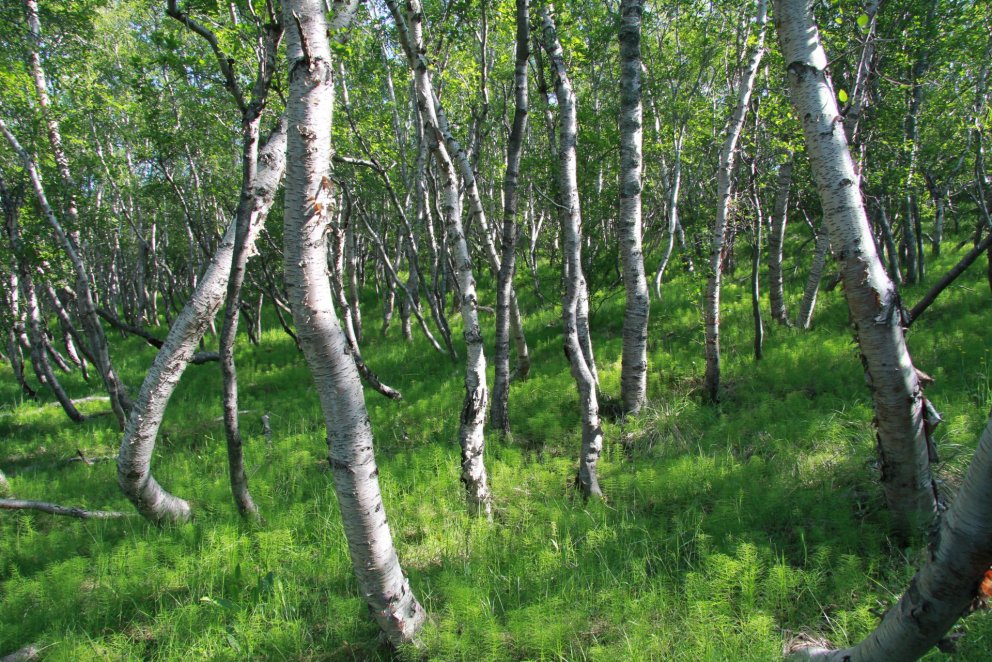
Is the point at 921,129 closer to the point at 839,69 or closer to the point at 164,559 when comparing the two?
the point at 839,69

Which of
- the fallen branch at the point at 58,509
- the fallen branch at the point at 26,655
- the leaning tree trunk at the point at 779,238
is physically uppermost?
the leaning tree trunk at the point at 779,238

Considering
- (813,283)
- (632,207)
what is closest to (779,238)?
(813,283)

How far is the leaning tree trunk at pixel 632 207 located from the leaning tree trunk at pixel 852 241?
2974 millimetres

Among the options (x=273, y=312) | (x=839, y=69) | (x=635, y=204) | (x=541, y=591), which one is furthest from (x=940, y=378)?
(x=273, y=312)

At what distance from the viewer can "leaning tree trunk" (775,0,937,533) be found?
3.17 metres

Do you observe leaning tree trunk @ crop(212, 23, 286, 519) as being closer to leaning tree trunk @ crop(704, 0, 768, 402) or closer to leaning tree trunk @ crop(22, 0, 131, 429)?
leaning tree trunk @ crop(22, 0, 131, 429)

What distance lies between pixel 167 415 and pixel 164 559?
19.7ft

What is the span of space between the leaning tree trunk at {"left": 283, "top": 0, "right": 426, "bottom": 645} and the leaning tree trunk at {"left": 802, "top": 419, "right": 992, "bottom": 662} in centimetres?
236

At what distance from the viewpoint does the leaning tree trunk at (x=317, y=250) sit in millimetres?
2584

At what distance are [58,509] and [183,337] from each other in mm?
2151

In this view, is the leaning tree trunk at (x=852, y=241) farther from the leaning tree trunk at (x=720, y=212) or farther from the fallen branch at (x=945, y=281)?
the leaning tree trunk at (x=720, y=212)

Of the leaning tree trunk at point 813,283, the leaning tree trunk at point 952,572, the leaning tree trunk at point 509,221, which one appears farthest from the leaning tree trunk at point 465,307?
the leaning tree trunk at point 813,283

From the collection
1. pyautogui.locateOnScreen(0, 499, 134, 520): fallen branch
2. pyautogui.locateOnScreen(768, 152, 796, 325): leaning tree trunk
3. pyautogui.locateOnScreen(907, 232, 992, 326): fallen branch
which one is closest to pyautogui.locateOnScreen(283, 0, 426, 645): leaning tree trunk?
pyautogui.locateOnScreen(907, 232, 992, 326): fallen branch

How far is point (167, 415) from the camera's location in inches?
377
